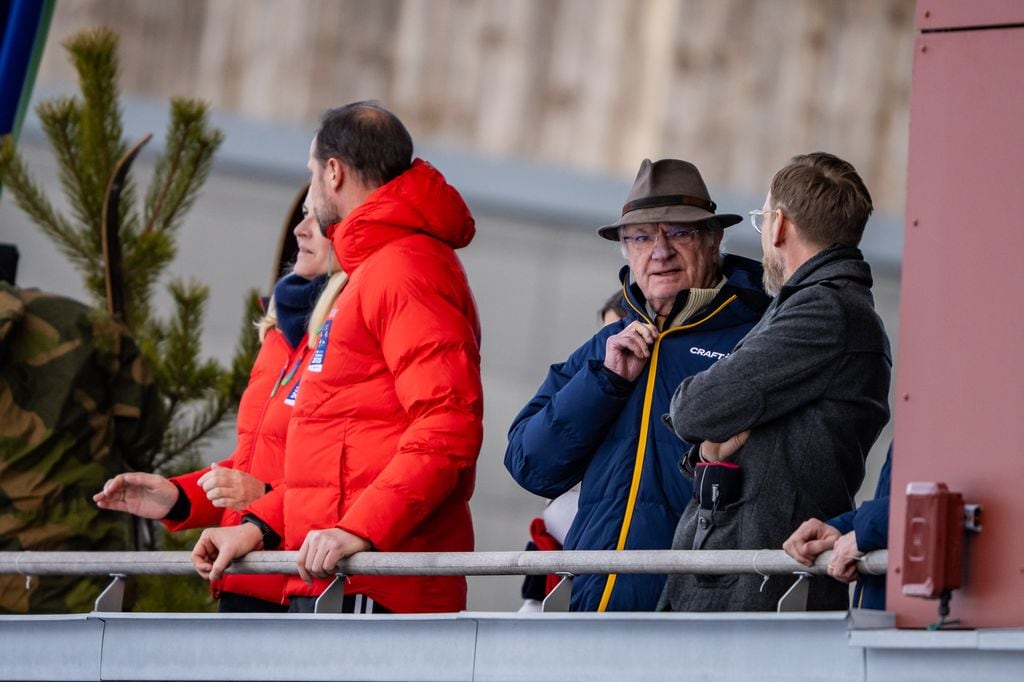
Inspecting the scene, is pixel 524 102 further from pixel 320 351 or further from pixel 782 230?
pixel 782 230

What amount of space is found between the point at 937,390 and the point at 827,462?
1.30ft

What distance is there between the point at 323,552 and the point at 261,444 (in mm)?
887

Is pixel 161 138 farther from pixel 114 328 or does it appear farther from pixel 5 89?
pixel 114 328

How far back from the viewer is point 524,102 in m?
10.9

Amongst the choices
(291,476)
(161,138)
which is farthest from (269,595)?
(161,138)

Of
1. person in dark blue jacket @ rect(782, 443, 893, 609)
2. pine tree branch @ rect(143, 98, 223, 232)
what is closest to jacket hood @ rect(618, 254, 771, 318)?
person in dark blue jacket @ rect(782, 443, 893, 609)

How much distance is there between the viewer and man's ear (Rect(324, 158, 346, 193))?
13.3 ft

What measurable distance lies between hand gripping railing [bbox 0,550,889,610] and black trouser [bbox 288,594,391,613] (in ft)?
0.32

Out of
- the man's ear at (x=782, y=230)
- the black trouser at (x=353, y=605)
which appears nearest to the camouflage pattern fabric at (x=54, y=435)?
the black trouser at (x=353, y=605)

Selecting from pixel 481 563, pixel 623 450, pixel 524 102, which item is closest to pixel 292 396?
pixel 623 450

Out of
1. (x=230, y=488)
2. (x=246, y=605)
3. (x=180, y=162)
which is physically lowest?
(x=246, y=605)

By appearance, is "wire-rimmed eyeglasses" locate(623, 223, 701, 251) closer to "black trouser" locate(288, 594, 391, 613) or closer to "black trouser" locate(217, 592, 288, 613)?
"black trouser" locate(288, 594, 391, 613)

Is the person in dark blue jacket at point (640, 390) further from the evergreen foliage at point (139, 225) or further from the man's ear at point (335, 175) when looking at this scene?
the evergreen foliage at point (139, 225)

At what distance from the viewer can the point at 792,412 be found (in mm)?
3248
